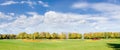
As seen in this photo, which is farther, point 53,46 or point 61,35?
point 61,35

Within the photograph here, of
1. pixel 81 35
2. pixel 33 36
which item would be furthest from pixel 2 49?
pixel 81 35

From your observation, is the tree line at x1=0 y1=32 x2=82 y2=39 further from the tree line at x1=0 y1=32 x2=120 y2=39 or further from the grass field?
the grass field

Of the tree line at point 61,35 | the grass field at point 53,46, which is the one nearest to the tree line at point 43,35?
the tree line at point 61,35

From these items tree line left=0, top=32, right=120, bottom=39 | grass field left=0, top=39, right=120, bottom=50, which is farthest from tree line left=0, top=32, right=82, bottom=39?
grass field left=0, top=39, right=120, bottom=50

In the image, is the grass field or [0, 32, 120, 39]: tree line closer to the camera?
the grass field

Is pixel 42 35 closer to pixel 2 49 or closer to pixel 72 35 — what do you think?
pixel 72 35

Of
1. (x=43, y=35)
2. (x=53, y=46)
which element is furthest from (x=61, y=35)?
(x=53, y=46)

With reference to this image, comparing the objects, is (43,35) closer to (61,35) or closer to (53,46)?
(61,35)

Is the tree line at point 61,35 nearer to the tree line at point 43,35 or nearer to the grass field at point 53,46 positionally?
the tree line at point 43,35

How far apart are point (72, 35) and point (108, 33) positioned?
15.2 m

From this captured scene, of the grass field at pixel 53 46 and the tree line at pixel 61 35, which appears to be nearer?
the grass field at pixel 53 46

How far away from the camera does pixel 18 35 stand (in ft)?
302

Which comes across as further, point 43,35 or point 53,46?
point 43,35

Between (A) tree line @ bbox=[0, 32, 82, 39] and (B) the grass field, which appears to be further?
(A) tree line @ bbox=[0, 32, 82, 39]
